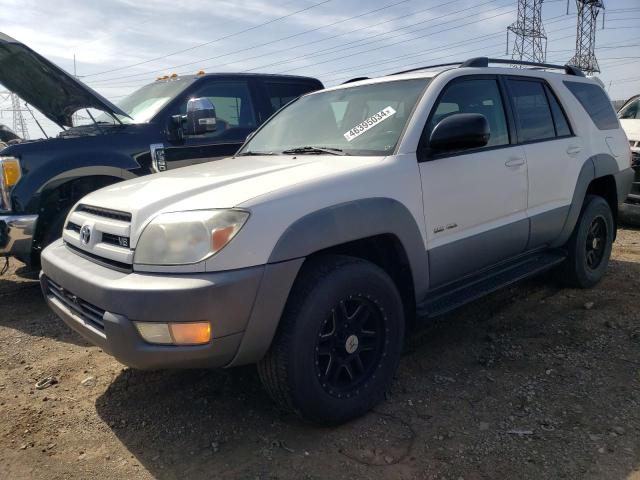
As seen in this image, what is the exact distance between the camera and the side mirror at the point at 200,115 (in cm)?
427

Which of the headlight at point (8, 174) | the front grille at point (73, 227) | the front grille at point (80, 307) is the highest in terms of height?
the headlight at point (8, 174)

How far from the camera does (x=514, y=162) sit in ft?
11.5

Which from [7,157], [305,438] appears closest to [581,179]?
[305,438]

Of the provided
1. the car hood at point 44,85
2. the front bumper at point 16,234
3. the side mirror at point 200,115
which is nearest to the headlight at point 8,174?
the front bumper at point 16,234

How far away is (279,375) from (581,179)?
10.1 ft

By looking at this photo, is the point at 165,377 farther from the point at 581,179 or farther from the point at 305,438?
the point at 581,179

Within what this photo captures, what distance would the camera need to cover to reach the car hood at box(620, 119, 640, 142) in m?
7.20

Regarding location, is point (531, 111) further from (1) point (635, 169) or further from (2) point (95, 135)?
(1) point (635, 169)

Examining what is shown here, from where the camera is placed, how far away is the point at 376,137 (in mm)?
3041

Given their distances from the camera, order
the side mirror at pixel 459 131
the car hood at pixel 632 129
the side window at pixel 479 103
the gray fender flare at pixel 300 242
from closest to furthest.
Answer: the gray fender flare at pixel 300 242 → the side mirror at pixel 459 131 → the side window at pixel 479 103 → the car hood at pixel 632 129

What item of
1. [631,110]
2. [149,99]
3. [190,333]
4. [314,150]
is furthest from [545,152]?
[631,110]

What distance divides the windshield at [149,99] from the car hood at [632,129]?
5.67 meters

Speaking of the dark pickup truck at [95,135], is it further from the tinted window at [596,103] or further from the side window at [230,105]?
the tinted window at [596,103]

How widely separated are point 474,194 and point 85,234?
2.19 m
